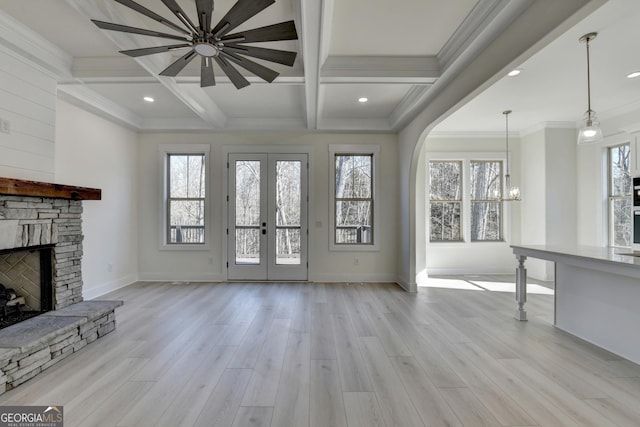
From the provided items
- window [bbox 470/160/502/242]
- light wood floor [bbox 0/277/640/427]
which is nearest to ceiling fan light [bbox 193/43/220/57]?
light wood floor [bbox 0/277/640/427]

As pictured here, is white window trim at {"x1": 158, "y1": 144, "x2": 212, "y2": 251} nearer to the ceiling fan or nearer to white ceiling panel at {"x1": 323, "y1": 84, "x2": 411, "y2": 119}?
white ceiling panel at {"x1": 323, "y1": 84, "x2": 411, "y2": 119}

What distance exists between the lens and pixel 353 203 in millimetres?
5754

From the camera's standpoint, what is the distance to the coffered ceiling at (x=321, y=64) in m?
2.53

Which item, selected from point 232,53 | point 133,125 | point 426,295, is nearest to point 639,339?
point 426,295

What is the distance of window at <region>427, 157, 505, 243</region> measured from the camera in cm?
635

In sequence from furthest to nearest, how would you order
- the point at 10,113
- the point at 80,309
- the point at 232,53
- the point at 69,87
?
the point at 69,87 → the point at 80,309 → the point at 10,113 → the point at 232,53

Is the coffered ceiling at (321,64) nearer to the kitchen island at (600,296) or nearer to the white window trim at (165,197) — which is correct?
the white window trim at (165,197)

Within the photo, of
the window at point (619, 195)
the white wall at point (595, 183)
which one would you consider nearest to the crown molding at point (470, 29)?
the white wall at point (595, 183)

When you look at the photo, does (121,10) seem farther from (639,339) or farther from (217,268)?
(639,339)

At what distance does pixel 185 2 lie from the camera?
8.17 feet

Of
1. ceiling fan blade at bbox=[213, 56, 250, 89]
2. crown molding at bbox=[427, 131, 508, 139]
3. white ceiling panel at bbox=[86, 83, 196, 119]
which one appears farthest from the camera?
crown molding at bbox=[427, 131, 508, 139]

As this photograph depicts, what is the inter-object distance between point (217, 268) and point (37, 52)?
383 cm

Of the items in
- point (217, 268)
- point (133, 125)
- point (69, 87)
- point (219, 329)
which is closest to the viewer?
point (219, 329)

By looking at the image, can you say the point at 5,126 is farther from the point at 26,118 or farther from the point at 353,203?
the point at 353,203
